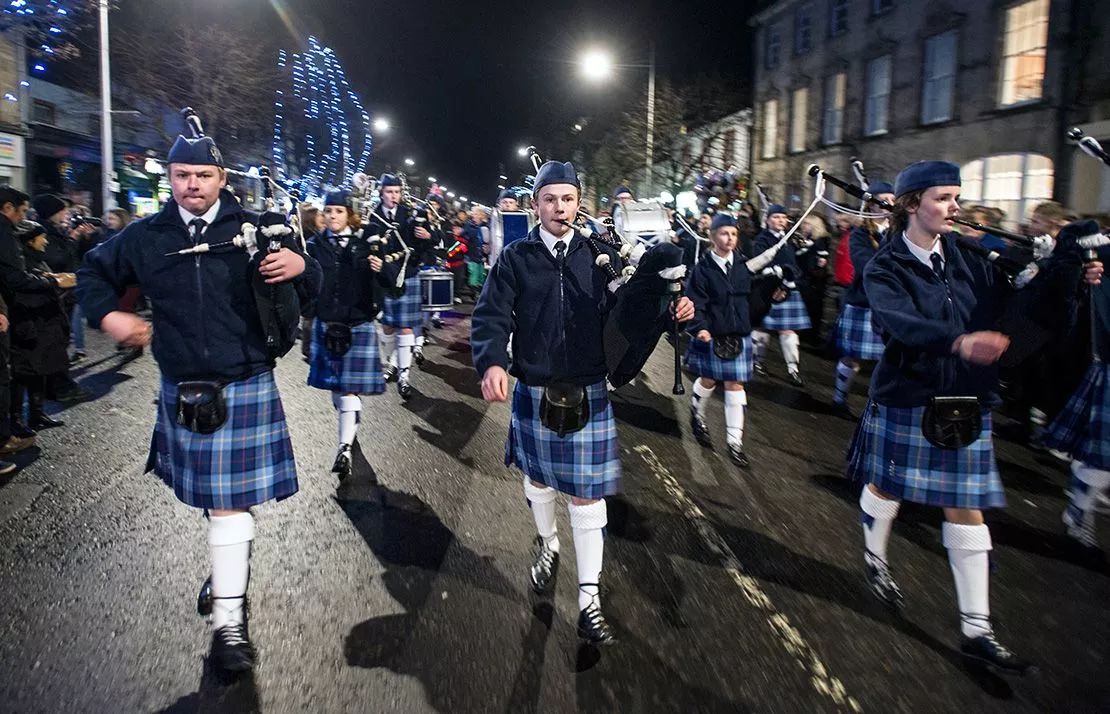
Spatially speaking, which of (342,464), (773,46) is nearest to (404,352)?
(342,464)

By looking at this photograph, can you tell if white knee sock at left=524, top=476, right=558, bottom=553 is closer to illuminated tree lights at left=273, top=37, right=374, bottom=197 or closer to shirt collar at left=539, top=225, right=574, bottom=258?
shirt collar at left=539, top=225, right=574, bottom=258

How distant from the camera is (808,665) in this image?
3.02 meters

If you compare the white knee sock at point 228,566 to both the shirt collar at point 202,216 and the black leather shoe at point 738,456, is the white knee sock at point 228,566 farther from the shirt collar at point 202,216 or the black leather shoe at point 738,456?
the black leather shoe at point 738,456

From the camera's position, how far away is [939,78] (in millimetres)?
18891

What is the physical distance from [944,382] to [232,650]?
2984 millimetres

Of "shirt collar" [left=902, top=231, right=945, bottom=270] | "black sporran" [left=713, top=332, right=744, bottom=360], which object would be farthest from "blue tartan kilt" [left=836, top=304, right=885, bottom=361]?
"shirt collar" [left=902, top=231, right=945, bottom=270]

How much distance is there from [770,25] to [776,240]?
22.3 metres

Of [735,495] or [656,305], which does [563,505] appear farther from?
[656,305]

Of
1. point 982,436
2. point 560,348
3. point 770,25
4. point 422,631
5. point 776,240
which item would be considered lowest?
point 422,631

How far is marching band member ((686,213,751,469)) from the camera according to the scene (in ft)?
19.7

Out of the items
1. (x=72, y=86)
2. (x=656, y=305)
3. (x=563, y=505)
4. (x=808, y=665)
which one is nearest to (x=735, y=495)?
(x=563, y=505)

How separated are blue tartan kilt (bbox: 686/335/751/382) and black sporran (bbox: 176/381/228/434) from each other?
13.0 feet

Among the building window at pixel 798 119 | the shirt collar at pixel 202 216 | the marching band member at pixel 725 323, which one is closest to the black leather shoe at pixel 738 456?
the marching band member at pixel 725 323

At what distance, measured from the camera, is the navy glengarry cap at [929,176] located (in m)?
3.11
